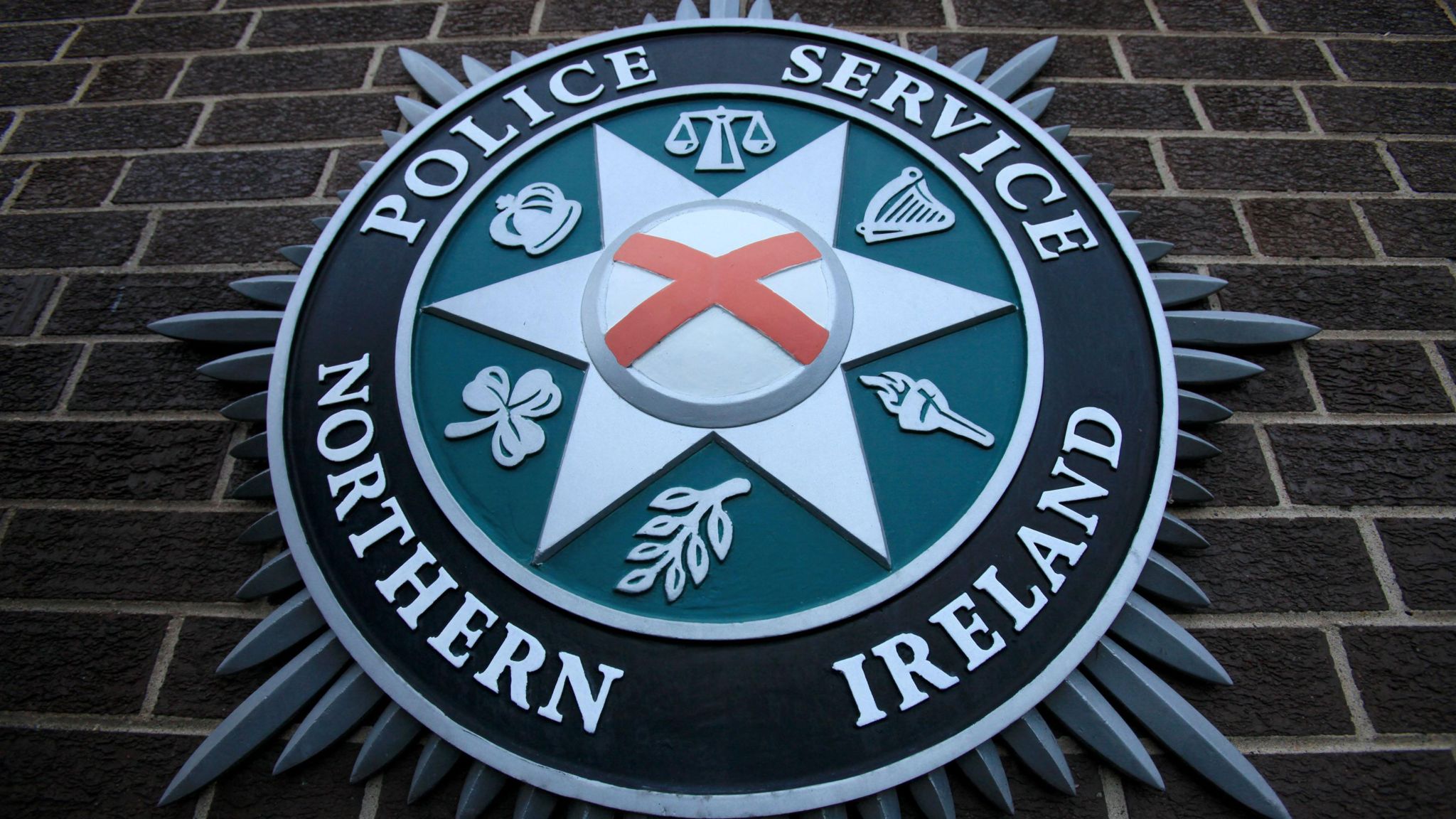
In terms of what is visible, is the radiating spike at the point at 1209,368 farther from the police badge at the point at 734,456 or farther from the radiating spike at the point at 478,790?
the radiating spike at the point at 478,790

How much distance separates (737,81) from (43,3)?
6.36 ft

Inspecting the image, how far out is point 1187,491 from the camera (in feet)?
4.65

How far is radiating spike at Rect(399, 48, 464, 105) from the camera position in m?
1.90

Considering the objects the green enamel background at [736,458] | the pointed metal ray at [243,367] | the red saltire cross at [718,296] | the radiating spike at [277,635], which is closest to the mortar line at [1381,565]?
the green enamel background at [736,458]

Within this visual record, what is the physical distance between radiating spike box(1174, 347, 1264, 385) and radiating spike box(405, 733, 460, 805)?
53.7 inches

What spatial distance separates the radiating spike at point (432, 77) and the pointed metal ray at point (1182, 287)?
1489mm

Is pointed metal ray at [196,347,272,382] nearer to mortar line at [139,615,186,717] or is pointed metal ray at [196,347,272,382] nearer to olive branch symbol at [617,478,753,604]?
mortar line at [139,615,186,717]

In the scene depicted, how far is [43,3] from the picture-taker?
7.40ft

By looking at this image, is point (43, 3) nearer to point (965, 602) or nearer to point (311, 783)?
point (311, 783)

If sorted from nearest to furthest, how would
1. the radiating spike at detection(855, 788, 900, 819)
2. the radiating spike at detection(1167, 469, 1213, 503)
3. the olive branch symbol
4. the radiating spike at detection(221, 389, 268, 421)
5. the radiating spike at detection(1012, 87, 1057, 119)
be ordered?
the radiating spike at detection(855, 788, 900, 819) < the olive branch symbol < the radiating spike at detection(1167, 469, 1213, 503) < the radiating spike at detection(221, 389, 268, 421) < the radiating spike at detection(1012, 87, 1057, 119)

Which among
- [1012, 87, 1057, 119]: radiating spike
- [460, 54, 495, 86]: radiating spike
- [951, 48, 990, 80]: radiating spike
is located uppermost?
[951, 48, 990, 80]: radiating spike

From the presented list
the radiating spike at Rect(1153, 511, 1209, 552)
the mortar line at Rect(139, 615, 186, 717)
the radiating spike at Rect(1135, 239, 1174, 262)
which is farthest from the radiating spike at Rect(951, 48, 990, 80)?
the mortar line at Rect(139, 615, 186, 717)

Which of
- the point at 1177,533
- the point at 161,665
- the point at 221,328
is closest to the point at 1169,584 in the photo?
the point at 1177,533

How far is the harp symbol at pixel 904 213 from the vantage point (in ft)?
5.19
